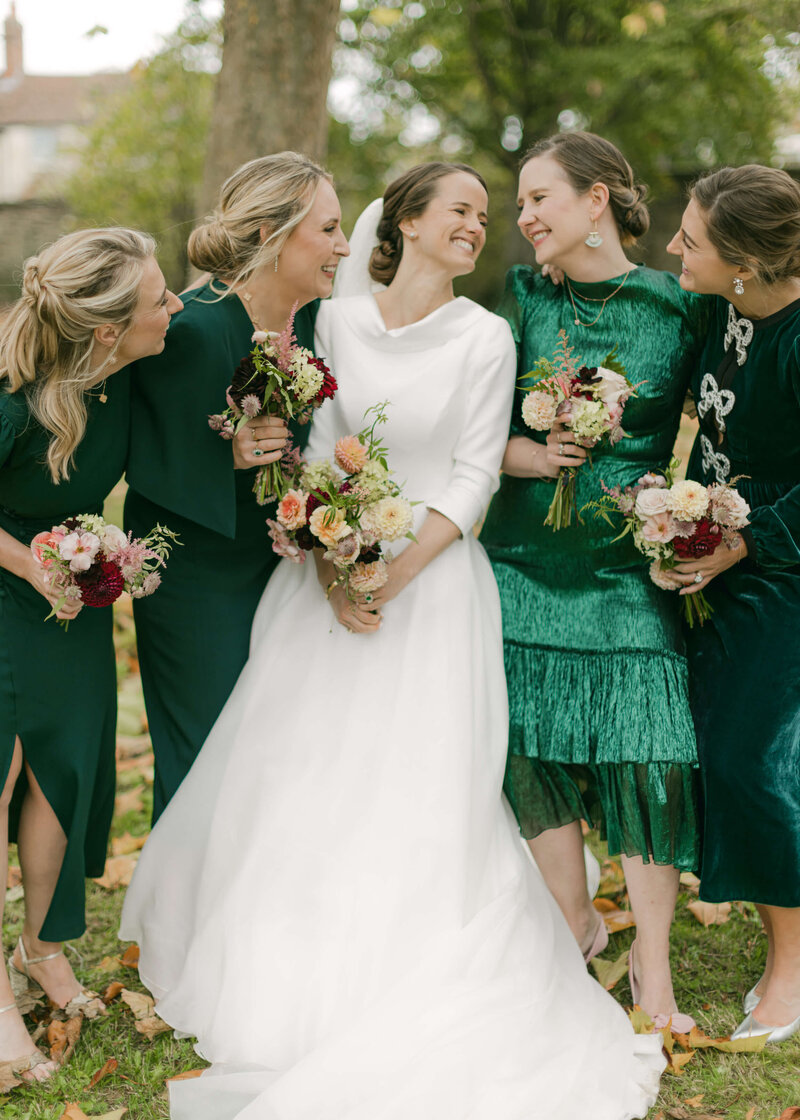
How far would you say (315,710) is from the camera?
11.3 feet

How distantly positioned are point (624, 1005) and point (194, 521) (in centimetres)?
223

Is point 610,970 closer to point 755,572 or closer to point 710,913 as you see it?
point 710,913

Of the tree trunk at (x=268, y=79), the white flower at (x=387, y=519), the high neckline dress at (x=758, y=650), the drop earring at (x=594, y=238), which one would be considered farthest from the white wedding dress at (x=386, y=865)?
the tree trunk at (x=268, y=79)

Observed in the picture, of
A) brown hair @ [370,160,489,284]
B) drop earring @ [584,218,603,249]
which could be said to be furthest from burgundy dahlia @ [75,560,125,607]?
drop earring @ [584,218,603,249]

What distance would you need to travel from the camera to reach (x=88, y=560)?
2846mm

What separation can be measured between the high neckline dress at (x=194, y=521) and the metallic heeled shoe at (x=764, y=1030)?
6.71 ft

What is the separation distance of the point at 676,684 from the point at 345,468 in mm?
1312

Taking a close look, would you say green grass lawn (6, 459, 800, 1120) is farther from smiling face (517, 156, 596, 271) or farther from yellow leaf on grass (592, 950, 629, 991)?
smiling face (517, 156, 596, 271)

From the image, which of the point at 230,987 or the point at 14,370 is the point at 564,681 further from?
the point at 14,370

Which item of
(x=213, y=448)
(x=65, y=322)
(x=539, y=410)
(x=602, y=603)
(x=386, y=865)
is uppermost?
(x=65, y=322)

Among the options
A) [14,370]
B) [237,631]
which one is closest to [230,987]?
[237,631]

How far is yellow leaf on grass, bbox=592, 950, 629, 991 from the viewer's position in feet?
12.0

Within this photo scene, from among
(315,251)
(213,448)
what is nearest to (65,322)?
(213,448)

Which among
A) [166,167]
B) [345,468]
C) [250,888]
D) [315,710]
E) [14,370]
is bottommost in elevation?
[250,888]
